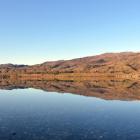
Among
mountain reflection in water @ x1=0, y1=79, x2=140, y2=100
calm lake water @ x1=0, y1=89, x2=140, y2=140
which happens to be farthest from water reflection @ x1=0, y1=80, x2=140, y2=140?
mountain reflection in water @ x1=0, y1=79, x2=140, y2=100

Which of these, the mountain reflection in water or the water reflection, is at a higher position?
the mountain reflection in water

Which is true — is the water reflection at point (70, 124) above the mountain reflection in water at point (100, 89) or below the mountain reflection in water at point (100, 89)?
below

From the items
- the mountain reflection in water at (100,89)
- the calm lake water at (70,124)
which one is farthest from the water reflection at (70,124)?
the mountain reflection in water at (100,89)

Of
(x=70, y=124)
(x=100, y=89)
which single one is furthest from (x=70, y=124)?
(x=100, y=89)

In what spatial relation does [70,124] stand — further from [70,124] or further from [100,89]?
[100,89]

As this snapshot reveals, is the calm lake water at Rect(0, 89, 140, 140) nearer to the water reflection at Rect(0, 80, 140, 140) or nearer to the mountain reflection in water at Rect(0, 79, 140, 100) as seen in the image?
the water reflection at Rect(0, 80, 140, 140)

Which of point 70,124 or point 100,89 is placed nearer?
point 70,124

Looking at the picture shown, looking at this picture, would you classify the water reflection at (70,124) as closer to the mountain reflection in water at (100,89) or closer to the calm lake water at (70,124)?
the calm lake water at (70,124)

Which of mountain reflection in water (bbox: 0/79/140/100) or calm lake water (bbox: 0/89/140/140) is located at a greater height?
mountain reflection in water (bbox: 0/79/140/100)

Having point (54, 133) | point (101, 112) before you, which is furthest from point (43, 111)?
point (54, 133)

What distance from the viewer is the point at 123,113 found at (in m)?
50.2

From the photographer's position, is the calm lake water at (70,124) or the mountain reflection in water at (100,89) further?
the mountain reflection in water at (100,89)

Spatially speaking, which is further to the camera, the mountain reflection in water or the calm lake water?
the mountain reflection in water

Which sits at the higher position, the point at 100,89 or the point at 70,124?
the point at 100,89
